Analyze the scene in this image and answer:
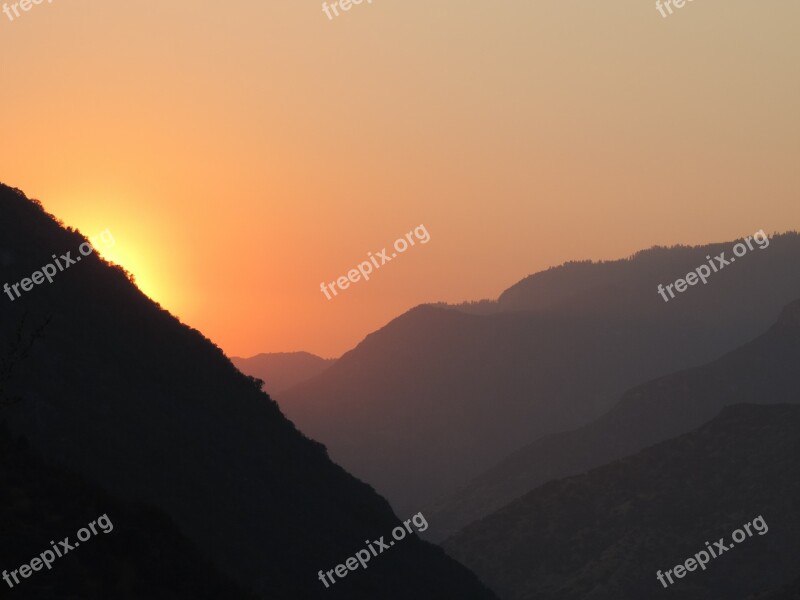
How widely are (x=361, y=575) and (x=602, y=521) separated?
10145cm

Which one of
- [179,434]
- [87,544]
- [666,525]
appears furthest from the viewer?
[666,525]

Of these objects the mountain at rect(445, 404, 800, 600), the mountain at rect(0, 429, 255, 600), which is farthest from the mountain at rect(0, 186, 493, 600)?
the mountain at rect(445, 404, 800, 600)

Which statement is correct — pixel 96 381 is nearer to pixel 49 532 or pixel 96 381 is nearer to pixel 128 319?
pixel 128 319

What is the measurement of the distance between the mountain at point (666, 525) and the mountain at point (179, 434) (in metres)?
67.8

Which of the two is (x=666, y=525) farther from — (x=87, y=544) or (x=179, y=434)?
(x=87, y=544)

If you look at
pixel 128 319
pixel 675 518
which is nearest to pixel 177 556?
pixel 128 319

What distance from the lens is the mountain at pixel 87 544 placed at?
26.1m

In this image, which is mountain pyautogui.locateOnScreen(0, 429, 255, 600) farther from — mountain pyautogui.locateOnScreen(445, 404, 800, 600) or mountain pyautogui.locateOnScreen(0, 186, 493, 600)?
mountain pyautogui.locateOnScreen(445, 404, 800, 600)

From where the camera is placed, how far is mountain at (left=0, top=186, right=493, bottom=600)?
57156 millimetres

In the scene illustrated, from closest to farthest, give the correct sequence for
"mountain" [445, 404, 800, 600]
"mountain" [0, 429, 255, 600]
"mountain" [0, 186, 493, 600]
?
"mountain" [0, 429, 255, 600] < "mountain" [0, 186, 493, 600] < "mountain" [445, 404, 800, 600]

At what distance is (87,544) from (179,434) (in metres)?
37.8

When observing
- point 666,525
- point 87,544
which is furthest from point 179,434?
point 666,525

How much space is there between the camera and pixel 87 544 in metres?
27.7

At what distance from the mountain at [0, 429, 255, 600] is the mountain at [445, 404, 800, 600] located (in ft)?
381
